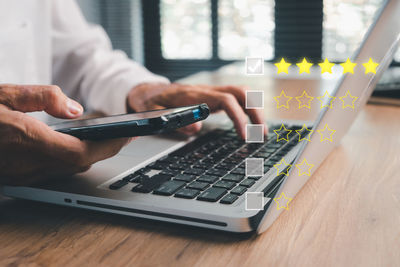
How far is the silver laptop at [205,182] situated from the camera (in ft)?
1.30

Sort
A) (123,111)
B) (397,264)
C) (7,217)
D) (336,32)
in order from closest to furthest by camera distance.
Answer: (397,264), (7,217), (123,111), (336,32)

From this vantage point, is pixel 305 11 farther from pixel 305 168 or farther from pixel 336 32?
pixel 305 168

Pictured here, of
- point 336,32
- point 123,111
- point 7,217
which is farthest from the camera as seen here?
point 336,32

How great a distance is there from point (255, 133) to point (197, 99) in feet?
0.43

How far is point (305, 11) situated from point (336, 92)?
9.24 ft

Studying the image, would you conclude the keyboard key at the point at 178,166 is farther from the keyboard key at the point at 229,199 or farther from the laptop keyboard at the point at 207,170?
the keyboard key at the point at 229,199

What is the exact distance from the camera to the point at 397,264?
0.35m

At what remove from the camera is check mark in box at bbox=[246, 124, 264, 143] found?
0.69 m

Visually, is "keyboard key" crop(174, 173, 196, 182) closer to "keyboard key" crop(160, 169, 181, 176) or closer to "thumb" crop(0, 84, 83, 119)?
"keyboard key" crop(160, 169, 181, 176)

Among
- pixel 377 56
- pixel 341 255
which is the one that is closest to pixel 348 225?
pixel 341 255

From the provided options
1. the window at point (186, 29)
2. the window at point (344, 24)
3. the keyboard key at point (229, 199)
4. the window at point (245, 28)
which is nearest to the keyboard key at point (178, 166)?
the keyboard key at point (229, 199)

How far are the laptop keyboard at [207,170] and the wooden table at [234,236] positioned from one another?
0.03 m

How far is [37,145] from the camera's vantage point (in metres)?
0.46

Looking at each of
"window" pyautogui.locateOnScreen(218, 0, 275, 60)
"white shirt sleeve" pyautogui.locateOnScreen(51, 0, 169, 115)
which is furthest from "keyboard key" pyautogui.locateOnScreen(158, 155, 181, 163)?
"window" pyautogui.locateOnScreen(218, 0, 275, 60)
